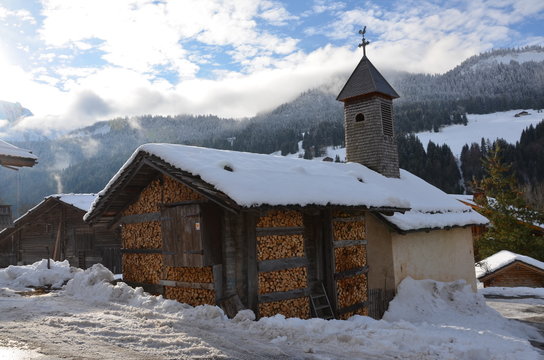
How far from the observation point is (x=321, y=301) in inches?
446

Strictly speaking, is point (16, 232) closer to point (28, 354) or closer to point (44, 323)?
point (44, 323)

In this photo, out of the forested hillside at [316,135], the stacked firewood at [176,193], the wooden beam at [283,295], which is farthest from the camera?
the forested hillside at [316,135]

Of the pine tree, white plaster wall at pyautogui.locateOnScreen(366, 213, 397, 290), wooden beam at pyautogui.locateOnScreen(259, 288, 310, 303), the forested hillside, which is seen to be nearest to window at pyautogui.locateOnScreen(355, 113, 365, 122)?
white plaster wall at pyautogui.locateOnScreen(366, 213, 397, 290)

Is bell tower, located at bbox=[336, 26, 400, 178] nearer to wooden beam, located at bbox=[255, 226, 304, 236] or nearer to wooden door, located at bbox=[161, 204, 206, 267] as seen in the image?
wooden beam, located at bbox=[255, 226, 304, 236]

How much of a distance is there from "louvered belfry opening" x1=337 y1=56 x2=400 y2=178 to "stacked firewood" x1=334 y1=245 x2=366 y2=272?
22.8 ft

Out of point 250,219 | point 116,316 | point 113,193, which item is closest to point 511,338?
point 250,219

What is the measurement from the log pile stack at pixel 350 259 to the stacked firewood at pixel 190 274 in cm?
365

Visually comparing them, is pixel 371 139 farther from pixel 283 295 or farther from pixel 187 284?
pixel 187 284

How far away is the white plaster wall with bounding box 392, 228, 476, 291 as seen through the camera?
1382 cm

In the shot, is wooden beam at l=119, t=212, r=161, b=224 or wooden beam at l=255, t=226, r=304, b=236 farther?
wooden beam at l=119, t=212, r=161, b=224

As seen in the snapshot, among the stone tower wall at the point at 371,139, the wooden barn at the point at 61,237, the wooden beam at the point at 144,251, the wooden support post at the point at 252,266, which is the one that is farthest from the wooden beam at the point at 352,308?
the wooden barn at the point at 61,237

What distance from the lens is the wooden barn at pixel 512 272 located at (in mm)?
22188

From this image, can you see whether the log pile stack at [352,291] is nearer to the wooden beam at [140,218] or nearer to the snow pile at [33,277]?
the wooden beam at [140,218]

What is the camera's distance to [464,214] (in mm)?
17375
